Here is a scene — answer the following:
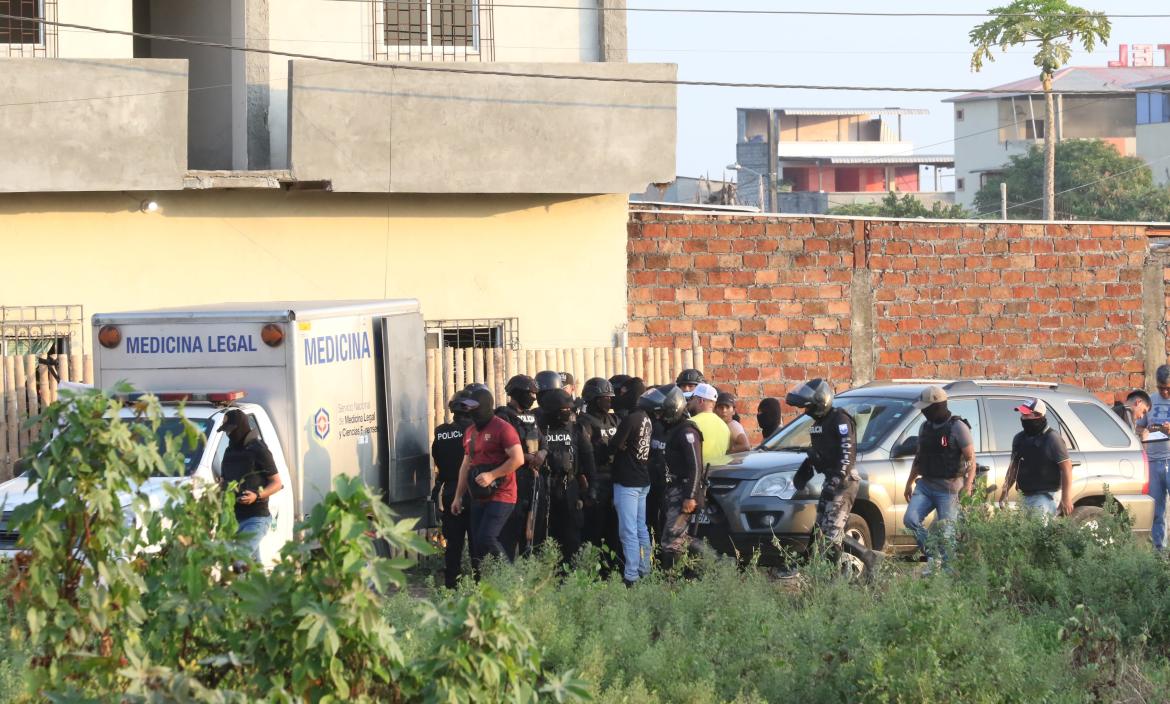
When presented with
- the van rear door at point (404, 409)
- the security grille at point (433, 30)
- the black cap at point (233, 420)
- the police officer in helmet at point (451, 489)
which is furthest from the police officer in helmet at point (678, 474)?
the security grille at point (433, 30)

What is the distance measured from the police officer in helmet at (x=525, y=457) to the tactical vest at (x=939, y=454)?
112 inches

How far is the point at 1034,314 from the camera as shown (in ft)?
61.9

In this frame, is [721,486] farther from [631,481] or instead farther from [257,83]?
[257,83]

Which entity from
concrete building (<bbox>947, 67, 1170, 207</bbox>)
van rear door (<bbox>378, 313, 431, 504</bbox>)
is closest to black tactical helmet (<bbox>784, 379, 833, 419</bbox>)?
van rear door (<bbox>378, 313, 431, 504</bbox>)

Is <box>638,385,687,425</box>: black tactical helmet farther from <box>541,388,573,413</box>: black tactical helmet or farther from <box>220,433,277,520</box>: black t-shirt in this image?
<box>220,433,277,520</box>: black t-shirt

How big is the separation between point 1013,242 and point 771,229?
3322mm

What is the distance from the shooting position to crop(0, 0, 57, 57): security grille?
49.8 ft

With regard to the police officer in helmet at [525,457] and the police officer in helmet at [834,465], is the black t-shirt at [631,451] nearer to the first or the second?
the police officer in helmet at [525,457]

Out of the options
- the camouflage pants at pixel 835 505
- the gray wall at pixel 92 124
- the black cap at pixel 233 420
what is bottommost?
the camouflage pants at pixel 835 505

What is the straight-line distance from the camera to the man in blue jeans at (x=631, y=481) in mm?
11094

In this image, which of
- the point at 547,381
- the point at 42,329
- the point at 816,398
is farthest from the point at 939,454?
the point at 42,329

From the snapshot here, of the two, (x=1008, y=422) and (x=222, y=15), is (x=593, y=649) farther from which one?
(x=222, y=15)

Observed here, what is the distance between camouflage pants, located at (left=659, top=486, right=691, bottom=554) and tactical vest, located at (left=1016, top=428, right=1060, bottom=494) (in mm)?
2630

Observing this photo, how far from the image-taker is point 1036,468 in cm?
1149
